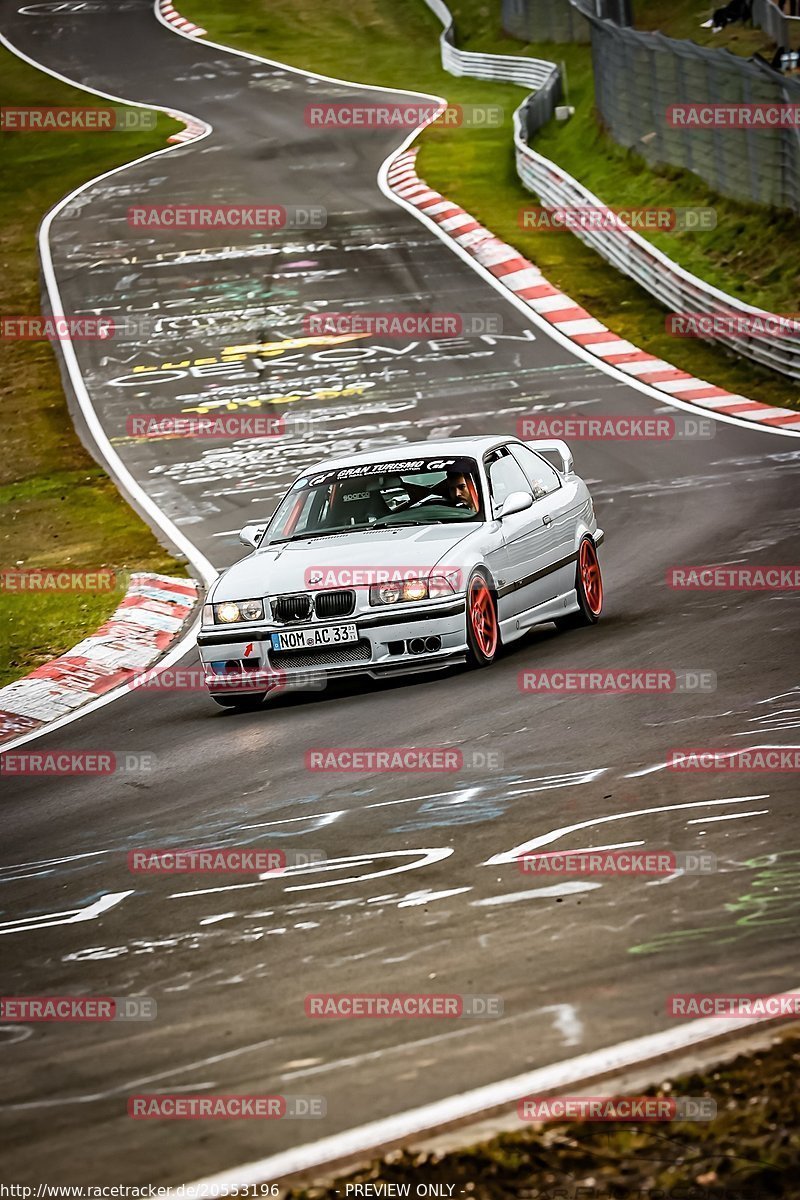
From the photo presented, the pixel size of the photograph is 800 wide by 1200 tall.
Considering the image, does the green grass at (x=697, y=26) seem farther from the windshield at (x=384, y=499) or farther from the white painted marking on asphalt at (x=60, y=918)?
the white painted marking on asphalt at (x=60, y=918)

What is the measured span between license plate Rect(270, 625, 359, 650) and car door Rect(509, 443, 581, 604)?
169cm

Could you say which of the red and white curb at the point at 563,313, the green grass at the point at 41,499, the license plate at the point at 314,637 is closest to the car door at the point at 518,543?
the license plate at the point at 314,637

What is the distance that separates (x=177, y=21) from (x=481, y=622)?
49498 millimetres

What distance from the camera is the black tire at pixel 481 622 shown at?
35.0 feet

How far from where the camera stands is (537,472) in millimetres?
12477

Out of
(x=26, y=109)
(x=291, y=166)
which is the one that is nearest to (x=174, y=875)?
(x=291, y=166)

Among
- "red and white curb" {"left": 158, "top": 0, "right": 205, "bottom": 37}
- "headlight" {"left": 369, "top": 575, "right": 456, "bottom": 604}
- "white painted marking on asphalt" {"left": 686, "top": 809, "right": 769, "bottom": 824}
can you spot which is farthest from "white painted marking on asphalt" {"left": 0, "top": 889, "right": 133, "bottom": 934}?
"red and white curb" {"left": 158, "top": 0, "right": 205, "bottom": 37}

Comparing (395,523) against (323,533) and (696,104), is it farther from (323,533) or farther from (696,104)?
(696,104)

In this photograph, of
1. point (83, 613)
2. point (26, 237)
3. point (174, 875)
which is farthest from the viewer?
point (26, 237)

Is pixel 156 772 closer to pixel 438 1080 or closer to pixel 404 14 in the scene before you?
pixel 438 1080

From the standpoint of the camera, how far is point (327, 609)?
10.6 m

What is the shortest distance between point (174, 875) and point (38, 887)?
0.61 m

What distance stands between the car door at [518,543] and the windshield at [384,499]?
0.22 m

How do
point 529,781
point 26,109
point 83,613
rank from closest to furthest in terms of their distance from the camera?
1. point 529,781
2. point 83,613
3. point 26,109
